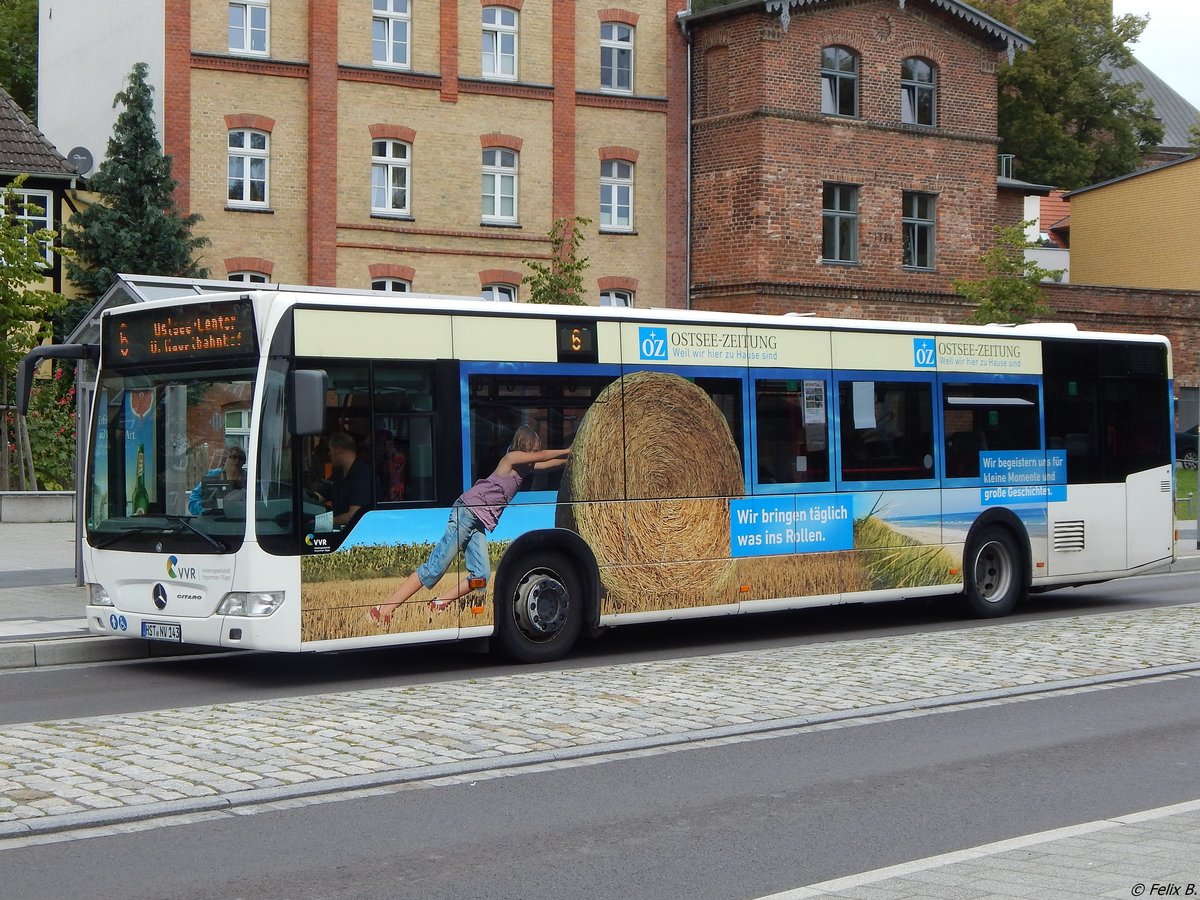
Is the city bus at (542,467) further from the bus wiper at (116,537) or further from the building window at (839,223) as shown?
the building window at (839,223)

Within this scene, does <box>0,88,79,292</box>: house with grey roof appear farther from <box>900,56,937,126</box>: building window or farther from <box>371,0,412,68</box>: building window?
<box>900,56,937,126</box>: building window

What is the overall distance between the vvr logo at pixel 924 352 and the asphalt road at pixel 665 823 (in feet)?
21.9

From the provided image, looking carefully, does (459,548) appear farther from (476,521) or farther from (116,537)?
(116,537)

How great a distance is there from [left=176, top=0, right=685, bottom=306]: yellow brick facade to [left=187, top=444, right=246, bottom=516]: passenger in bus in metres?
24.7

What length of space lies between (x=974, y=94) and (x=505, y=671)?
3276cm

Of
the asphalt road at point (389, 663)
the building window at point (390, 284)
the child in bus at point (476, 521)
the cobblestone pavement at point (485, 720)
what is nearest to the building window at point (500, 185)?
the building window at point (390, 284)

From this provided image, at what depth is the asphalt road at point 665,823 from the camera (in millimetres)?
6402

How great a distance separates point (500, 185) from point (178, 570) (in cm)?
2722

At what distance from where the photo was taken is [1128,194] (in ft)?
174

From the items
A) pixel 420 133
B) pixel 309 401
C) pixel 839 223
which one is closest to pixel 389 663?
pixel 309 401

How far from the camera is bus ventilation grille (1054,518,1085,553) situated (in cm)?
1745

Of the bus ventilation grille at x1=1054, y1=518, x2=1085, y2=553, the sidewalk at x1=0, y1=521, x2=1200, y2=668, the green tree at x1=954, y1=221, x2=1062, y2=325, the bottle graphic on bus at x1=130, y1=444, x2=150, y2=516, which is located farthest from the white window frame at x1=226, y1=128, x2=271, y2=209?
the bottle graphic on bus at x1=130, y1=444, x2=150, y2=516

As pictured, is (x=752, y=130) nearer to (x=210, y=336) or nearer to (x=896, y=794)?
(x=210, y=336)

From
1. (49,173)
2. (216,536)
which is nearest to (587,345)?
(216,536)
